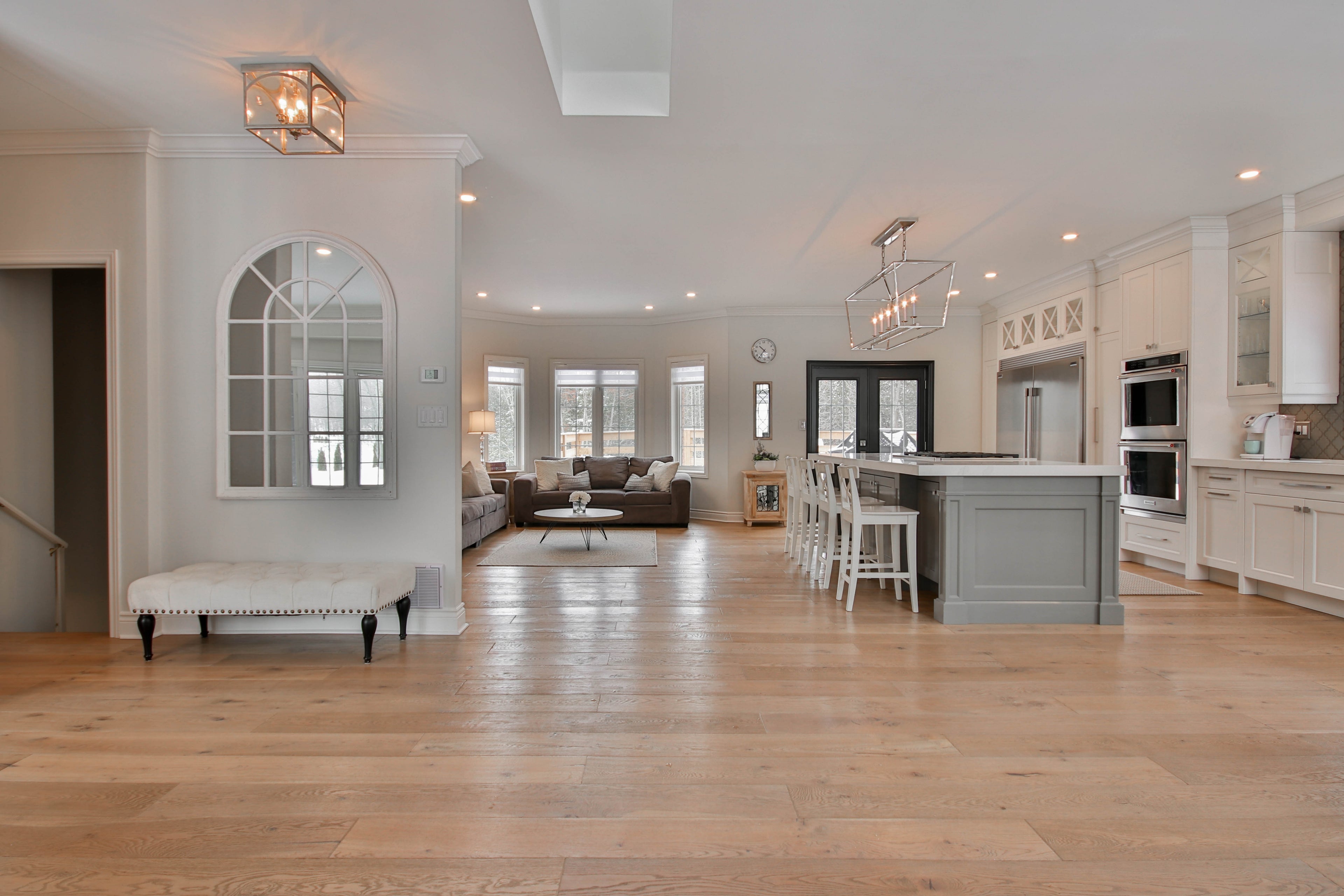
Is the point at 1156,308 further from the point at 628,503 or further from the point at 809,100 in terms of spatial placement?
the point at 628,503

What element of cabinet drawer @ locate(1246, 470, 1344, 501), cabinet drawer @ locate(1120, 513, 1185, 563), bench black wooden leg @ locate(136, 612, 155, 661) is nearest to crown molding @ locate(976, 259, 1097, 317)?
cabinet drawer @ locate(1120, 513, 1185, 563)

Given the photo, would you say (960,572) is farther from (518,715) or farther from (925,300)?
(925,300)

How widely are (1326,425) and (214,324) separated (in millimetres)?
6922

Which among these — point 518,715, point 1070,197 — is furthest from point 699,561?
point 1070,197

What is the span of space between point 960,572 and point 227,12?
4243 millimetres

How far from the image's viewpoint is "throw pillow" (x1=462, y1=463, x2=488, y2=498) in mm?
7062

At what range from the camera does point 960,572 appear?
12.5 ft

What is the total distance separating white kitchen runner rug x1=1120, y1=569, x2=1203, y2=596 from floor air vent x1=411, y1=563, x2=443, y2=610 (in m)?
4.37

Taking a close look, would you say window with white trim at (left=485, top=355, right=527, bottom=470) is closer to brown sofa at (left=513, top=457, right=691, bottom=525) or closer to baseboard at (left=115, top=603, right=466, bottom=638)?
brown sofa at (left=513, top=457, right=691, bottom=525)

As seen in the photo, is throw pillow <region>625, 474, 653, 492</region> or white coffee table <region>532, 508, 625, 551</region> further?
throw pillow <region>625, 474, 653, 492</region>

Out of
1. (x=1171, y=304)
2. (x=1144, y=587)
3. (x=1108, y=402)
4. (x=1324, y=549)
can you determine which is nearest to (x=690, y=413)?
(x=1108, y=402)

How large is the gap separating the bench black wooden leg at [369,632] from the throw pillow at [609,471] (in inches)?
211

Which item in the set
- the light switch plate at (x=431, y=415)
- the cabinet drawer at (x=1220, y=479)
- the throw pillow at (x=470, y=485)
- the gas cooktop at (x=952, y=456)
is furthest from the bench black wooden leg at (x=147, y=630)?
the cabinet drawer at (x=1220, y=479)

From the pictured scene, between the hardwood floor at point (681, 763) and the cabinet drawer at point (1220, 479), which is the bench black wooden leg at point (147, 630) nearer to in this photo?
the hardwood floor at point (681, 763)
